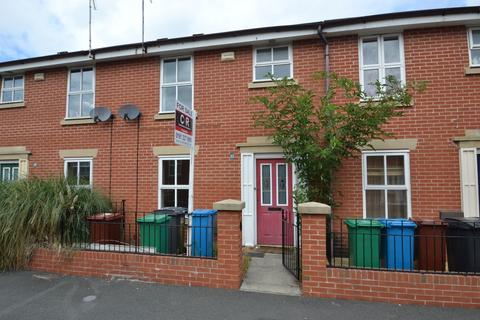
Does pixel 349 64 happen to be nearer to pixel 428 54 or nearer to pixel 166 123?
pixel 428 54

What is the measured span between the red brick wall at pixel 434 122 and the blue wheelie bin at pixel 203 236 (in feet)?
9.32

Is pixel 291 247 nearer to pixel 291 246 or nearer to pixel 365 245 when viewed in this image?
pixel 291 246

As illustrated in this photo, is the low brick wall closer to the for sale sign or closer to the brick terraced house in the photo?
the for sale sign

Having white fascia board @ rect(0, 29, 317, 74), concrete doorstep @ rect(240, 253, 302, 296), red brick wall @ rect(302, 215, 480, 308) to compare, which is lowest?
concrete doorstep @ rect(240, 253, 302, 296)

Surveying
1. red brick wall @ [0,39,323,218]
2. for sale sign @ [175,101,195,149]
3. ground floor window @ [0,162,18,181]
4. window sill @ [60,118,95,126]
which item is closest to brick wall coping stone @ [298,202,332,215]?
for sale sign @ [175,101,195,149]

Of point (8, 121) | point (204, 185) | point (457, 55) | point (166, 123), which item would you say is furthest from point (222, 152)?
→ point (8, 121)

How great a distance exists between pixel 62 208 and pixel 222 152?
3460 millimetres

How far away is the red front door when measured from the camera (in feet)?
22.4

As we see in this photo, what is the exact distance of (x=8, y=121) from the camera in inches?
344

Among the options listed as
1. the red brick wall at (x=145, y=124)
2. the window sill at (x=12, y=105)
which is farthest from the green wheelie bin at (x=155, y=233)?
the window sill at (x=12, y=105)

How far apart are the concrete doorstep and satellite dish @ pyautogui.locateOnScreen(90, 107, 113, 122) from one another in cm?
526

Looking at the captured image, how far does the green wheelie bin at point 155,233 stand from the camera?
552 cm

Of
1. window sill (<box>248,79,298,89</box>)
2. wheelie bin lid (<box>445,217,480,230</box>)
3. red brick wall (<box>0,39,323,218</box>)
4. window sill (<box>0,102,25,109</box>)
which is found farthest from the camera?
window sill (<box>0,102,25,109</box>)

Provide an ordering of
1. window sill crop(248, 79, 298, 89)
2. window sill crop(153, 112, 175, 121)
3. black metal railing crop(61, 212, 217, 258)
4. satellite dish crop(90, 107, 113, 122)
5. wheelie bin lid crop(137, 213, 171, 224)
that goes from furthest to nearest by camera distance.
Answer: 1. satellite dish crop(90, 107, 113, 122)
2. window sill crop(153, 112, 175, 121)
3. window sill crop(248, 79, 298, 89)
4. wheelie bin lid crop(137, 213, 171, 224)
5. black metal railing crop(61, 212, 217, 258)
